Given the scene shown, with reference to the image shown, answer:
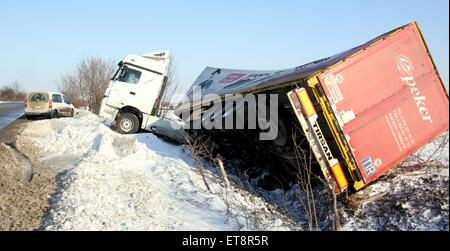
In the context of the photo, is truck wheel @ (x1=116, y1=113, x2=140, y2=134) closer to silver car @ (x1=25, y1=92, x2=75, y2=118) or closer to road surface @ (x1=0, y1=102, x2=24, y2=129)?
road surface @ (x1=0, y1=102, x2=24, y2=129)

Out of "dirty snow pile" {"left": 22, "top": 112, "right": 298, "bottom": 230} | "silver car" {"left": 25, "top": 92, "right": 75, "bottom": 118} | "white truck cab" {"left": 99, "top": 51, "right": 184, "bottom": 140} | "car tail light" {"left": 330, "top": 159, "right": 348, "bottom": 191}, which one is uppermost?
"silver car" {"left": 25, "top": 92, "right": 75, "bottom": 118}

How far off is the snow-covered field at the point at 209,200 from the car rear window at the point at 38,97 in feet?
34.2

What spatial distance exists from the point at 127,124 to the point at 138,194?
714 centimetres

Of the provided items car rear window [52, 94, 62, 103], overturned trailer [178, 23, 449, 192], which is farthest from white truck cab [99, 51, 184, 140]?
car rear window [52, 94, 62, 103]

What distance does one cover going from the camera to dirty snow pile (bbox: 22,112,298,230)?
6.15 meters

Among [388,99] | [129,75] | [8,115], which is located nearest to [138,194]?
[388,99]

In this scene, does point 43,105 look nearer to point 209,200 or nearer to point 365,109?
point 209,200

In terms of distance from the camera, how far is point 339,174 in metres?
6.94

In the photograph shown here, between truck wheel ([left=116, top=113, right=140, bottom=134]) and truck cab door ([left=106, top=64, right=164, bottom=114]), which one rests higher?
truck cab door ([left=106, top=64, right=164, bottom=114])

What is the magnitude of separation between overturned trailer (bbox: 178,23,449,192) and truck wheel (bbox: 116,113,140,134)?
7.05 meters

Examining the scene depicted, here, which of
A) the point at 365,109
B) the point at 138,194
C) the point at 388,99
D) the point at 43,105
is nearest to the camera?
the point at 365,109

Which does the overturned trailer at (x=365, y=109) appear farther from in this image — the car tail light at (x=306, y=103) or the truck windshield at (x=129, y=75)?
the truck windshield at (x=129, y=75)

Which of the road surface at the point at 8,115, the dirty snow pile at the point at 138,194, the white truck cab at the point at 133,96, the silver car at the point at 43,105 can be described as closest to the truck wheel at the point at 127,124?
the white truck cab at the point at 133,96

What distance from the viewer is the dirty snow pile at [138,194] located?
20.2 ft
